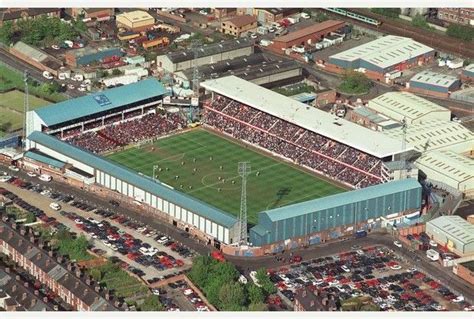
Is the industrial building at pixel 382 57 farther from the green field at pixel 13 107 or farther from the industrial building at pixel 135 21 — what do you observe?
the green field at pixel 13 107

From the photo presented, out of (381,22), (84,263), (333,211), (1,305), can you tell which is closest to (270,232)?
(333,211)

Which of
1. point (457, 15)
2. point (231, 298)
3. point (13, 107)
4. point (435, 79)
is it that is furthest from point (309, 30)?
point (231, 298)

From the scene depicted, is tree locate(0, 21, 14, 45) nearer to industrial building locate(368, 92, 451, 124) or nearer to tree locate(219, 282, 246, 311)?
industrial building locate(368, 92, 451, 124)

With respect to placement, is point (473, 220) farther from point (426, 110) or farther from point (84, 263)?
point (84, 263)

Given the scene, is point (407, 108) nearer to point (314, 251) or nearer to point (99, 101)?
point (99, 101)

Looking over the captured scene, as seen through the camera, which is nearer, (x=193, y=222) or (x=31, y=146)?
(x=193, y=222)

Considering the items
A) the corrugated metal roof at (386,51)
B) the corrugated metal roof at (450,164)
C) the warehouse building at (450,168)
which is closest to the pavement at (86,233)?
the warehouse building at (450,168)

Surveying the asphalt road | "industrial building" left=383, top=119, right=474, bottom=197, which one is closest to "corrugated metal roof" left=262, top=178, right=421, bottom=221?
the asphalt road
